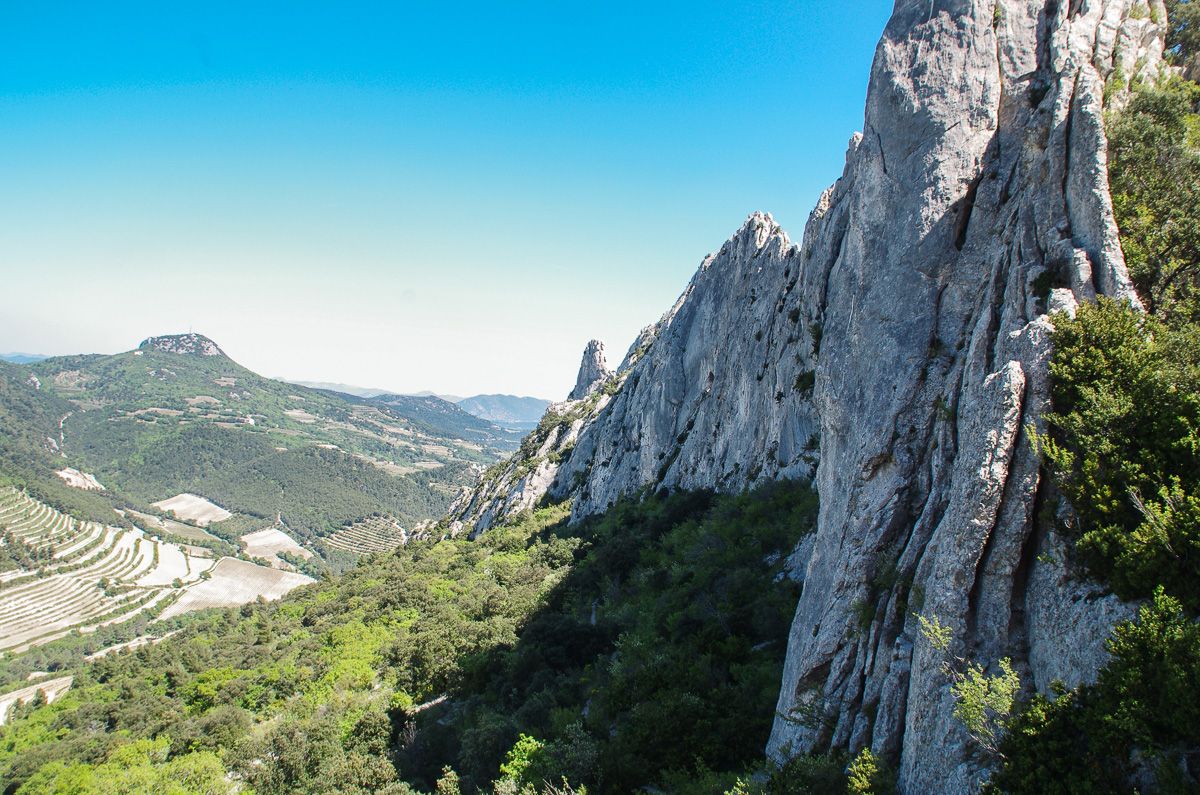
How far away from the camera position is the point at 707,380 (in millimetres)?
61531

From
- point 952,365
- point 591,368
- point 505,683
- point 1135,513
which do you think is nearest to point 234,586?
Answer: point 591,368

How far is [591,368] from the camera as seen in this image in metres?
145

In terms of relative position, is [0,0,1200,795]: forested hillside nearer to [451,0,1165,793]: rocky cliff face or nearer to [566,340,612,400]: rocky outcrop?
[451,0,1165,793]: rocky cliff face

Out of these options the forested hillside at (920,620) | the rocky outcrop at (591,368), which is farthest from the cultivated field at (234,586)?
the forested hillside at (920,620)

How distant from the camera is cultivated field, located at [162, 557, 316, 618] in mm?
153750

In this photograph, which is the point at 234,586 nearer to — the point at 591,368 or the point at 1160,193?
the point at 591,368

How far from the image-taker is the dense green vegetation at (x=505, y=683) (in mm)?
18688

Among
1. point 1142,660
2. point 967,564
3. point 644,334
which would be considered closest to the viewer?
point 1142,660

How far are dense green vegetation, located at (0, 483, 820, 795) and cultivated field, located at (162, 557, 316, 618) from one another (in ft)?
338

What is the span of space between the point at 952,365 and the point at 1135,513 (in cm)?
727

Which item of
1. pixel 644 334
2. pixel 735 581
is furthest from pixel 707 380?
pixel 644 334

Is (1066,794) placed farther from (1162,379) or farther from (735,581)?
(735,581)

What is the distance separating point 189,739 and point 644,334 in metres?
112

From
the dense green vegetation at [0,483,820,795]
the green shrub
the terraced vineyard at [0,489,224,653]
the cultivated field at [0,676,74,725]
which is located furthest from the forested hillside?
the terraced vineyard at [0,489,224,653]
